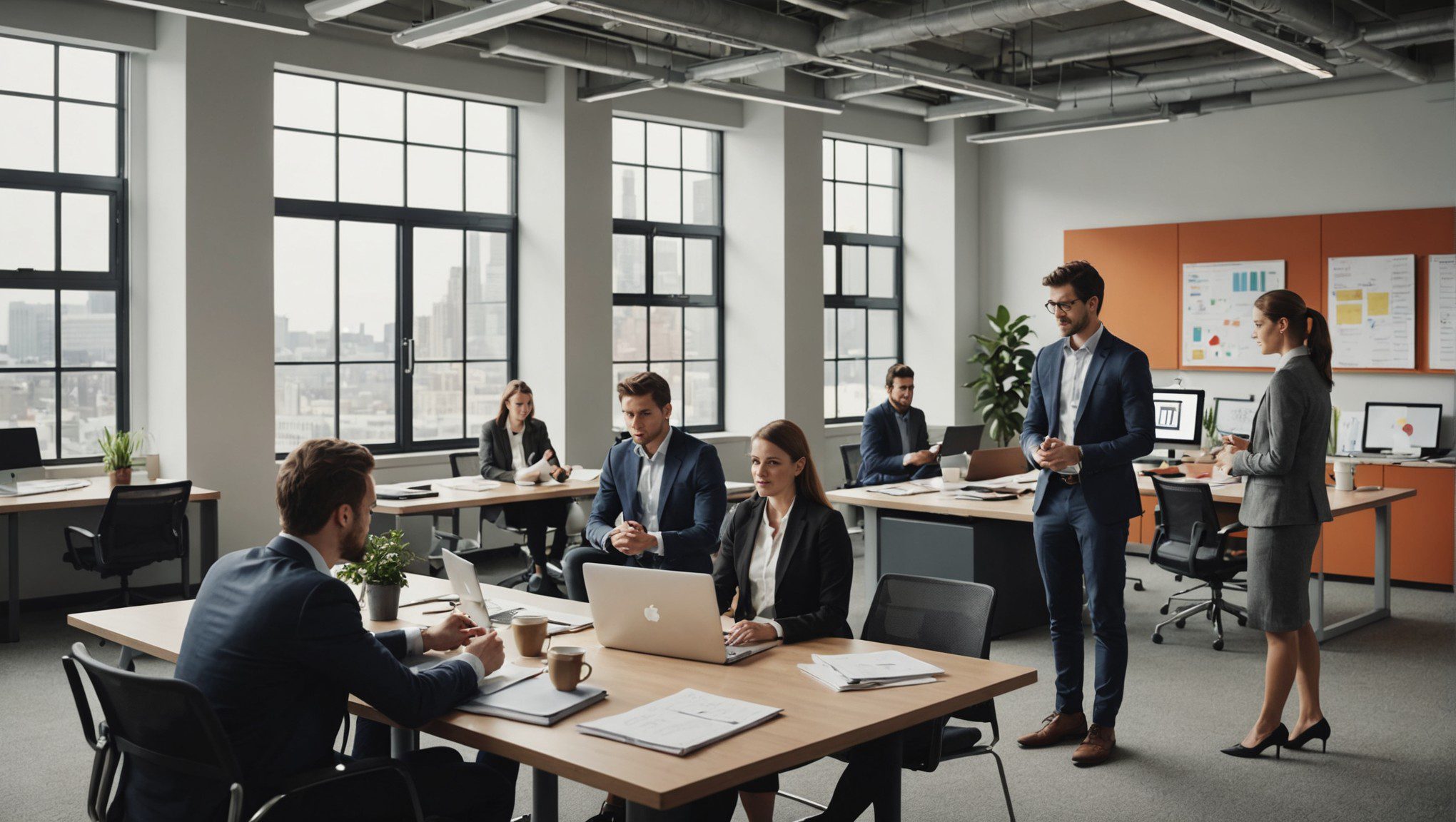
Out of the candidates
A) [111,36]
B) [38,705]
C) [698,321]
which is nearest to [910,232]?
[698,321]

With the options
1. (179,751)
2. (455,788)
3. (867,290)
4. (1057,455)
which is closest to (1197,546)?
(1057,455)

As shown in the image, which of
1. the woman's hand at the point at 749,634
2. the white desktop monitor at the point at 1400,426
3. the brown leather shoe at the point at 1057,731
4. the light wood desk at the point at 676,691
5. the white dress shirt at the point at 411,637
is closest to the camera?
the light wood desk at the point at 676,691

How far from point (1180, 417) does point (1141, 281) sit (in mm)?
1504

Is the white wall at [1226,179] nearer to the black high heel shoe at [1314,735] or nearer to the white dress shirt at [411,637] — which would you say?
the black high heel shoe at [1314,735]

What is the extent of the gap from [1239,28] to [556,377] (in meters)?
5.18

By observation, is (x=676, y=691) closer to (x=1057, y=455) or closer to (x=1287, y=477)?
(x=1057, y=455)

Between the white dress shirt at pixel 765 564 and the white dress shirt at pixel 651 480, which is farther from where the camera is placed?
the white dress shirt at pixel 651 480

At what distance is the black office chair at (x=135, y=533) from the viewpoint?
663 cm

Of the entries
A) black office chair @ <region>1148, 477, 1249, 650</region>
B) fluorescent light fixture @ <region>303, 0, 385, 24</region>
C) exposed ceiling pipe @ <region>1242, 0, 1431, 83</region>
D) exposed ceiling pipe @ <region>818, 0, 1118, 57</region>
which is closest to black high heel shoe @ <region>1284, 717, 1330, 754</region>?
black office chair @ <region>1148, 477, 1249, 650</region>

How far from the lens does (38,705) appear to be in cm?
543

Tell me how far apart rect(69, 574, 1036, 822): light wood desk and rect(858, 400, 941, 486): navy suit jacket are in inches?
185

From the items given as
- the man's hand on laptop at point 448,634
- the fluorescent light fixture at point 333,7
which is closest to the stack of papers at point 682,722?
the man's hand on laptop at point 448,634

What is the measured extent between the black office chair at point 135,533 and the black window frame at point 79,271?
3.71 feet

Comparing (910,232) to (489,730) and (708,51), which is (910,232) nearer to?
(708,51)
